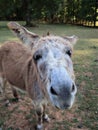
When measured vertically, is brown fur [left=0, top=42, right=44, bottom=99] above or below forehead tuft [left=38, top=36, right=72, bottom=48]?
below

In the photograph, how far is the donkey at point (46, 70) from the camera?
2.38 meters

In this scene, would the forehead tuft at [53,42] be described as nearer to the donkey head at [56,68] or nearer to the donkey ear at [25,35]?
the donkey head at [56,68]

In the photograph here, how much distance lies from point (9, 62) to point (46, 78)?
7.28 ft

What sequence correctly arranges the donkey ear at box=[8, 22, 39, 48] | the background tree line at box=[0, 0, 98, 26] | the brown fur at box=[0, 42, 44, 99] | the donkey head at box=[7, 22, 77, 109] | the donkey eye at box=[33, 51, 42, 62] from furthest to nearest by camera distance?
the background tree line at box=[0, 0, 98, 26] → the brown fur at box=[0, 42, 44, 99] → the donkey ear at box=[8, 22, 39, 48] → the donkey eye at box=[33, 51, 42, 62] → the donkey head at box=[7, 22, 77, 109]

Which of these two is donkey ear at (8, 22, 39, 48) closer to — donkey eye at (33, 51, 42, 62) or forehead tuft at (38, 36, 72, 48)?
forehead tuft at (38, 36, 72, 48)

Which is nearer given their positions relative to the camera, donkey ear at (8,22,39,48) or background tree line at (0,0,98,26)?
donkey ear at (8,22,39,48)

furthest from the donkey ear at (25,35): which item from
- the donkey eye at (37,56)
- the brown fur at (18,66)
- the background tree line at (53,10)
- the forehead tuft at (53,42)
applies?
the background tree line at (53,10)

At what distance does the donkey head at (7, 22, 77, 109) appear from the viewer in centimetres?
235

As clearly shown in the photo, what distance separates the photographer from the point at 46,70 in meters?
2.65

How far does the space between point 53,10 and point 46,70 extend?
22100 mm

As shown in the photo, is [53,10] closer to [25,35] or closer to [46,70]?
[25,35]

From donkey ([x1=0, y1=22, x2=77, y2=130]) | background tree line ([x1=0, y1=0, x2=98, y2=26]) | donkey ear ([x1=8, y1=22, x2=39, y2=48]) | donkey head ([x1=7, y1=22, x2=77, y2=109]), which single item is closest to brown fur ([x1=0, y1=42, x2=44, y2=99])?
donkey ([x1=0, y1=22, x2=77, y2=130])

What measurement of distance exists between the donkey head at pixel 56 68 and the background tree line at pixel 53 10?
68.2 feet

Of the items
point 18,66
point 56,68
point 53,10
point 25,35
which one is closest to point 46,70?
point 56,68
